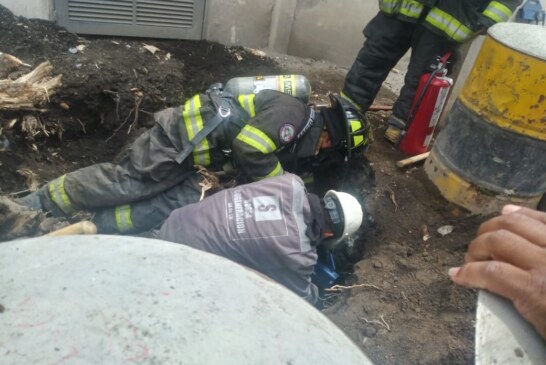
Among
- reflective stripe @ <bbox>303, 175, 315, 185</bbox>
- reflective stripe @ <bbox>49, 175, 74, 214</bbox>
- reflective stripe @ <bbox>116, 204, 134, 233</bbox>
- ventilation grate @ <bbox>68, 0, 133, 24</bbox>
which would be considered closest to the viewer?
reflective stripe @ <bbox>49, 175, 74, 214</bbox>

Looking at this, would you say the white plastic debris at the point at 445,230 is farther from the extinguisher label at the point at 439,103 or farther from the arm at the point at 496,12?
the arm at the point at 496,12

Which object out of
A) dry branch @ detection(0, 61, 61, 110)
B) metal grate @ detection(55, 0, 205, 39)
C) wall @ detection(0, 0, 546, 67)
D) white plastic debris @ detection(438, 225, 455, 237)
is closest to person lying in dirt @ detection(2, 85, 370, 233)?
dry branch @ detection(0, 61, 61, 110)

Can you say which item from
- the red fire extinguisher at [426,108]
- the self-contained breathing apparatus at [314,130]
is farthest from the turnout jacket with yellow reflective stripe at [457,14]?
the self-contained breathing apparatus at [314,130]

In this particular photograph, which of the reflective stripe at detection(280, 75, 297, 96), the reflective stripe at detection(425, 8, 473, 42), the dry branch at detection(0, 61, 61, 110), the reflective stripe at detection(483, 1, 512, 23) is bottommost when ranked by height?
the dry branch at detection(0, 61, 61, 110)

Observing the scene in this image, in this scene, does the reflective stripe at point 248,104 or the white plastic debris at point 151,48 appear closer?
the reflective stripe at point 248,104

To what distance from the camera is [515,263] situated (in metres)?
1.06

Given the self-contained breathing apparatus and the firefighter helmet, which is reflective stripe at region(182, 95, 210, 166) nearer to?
the self-contained breathing apparatus

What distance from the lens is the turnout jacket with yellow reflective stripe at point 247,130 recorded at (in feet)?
10.0

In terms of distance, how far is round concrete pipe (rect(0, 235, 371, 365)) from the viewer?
1131 millimetres

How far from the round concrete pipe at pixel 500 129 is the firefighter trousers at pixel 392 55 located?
3.29 feet

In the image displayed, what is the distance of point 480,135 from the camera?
3148mm

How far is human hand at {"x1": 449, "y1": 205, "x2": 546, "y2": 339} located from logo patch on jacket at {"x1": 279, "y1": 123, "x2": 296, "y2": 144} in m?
→ 2.05

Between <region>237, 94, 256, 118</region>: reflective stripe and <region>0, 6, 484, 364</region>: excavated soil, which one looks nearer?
<region>0, 6, 484, 364</region>: excavated soil

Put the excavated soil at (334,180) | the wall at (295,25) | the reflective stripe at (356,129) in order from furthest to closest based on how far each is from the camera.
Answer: the wall at (295,25) → the reflective stripe at (356,129) → the excavated soil at (334,180)
